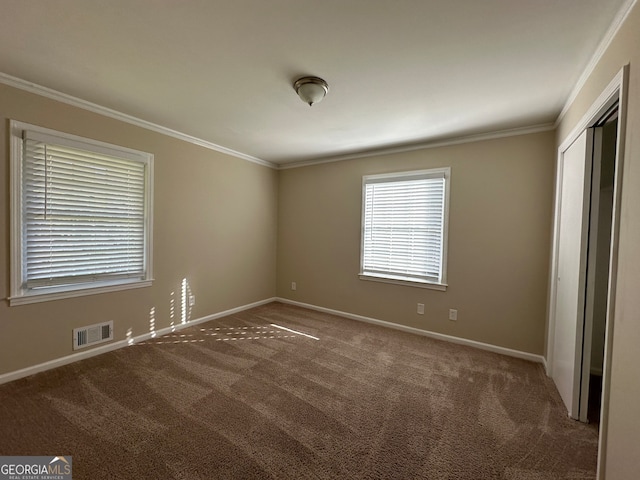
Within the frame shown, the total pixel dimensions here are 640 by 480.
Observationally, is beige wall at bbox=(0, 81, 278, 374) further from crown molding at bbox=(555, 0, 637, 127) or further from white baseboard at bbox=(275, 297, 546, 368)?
crown molding at bbox=(555, 0, 637, 127)

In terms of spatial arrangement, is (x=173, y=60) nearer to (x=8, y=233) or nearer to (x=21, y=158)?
(x=21, y=158)

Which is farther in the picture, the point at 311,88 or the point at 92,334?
the point at 92,334

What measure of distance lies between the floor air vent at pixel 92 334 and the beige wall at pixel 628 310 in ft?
13.0

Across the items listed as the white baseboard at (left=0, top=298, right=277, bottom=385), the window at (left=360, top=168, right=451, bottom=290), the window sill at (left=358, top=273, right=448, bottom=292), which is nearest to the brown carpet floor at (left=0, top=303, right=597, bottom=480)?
the white baseboard at (left=0, top=298, right=277, bottom=385)

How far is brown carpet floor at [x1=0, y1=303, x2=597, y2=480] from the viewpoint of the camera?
1577mm

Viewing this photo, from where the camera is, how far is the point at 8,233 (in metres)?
2.29

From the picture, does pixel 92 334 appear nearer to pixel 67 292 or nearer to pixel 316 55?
pixel 67 292

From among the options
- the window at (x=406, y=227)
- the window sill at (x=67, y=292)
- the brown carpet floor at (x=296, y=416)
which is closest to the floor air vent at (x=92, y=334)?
the brown carpet floor at (x=296, y=416)

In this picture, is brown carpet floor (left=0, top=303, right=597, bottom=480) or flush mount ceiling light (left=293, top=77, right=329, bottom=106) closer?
brown carpet floor (left=0, top=303, right=597, bottom=480)

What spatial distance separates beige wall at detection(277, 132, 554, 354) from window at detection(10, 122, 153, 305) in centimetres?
258

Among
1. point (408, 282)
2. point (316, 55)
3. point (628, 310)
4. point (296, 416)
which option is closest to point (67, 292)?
point (296, 416)

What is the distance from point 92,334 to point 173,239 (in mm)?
1268

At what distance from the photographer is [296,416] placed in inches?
77.8

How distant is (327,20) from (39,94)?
8.52 feet
